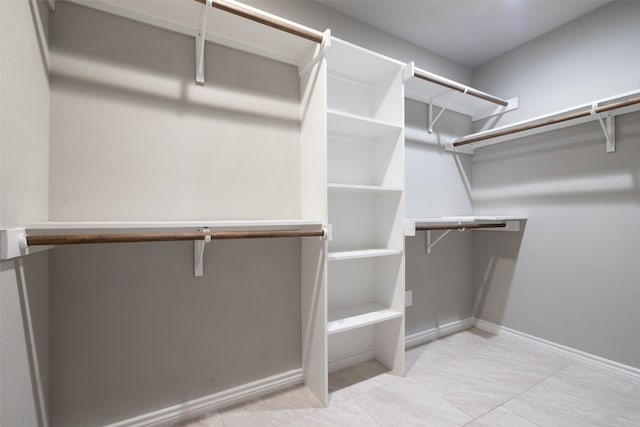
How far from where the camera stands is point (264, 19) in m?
1.24

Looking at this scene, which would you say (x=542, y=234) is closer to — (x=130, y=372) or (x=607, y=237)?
(x=607, y=237)

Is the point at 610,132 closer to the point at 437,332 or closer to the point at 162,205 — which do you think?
the point at 437,332

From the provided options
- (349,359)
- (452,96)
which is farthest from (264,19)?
(349,359)

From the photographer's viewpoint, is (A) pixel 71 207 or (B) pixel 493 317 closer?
(A) pixel 71 207

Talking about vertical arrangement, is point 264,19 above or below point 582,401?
above

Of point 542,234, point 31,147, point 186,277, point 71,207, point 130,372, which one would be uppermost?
point 31,147

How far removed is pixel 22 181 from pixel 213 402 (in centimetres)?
126

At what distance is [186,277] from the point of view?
1.39 metres

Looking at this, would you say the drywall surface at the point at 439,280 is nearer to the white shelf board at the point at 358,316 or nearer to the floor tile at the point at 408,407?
the white shelf board at the point at 358,316

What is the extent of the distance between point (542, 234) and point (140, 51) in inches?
110

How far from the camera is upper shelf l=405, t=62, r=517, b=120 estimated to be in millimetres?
1857

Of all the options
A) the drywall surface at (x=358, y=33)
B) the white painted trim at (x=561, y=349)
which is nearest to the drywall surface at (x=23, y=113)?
the drywall surface at (x=358, y=33)

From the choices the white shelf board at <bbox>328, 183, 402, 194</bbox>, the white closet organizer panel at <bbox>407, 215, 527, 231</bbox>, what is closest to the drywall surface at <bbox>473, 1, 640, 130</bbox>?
the white closet organizer panel at <bbox>407, 215, 527, 231</bbox>

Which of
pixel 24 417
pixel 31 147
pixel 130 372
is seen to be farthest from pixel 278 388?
pixel 31 147
